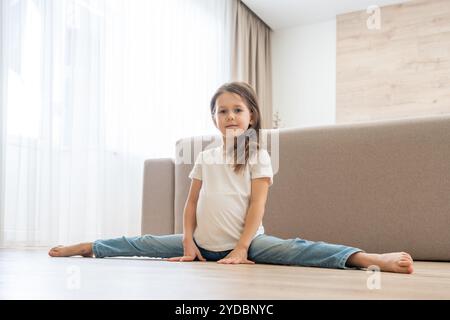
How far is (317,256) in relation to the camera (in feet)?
4.42

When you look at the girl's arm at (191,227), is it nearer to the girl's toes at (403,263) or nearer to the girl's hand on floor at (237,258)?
the girl's hand on floor at (237,258)

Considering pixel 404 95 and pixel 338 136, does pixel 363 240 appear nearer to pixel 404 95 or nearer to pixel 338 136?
pixel 338 136

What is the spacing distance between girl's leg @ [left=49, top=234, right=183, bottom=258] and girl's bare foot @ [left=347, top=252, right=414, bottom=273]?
597mm

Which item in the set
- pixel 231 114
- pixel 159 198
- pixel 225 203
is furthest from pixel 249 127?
pixel 159 198

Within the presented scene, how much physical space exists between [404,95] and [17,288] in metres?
4.62

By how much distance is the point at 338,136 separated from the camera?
6.09ft

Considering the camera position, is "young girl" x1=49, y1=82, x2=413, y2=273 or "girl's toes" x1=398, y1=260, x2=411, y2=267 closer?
"girl's toes" x1=398, y1=260, x2=411, y2=267

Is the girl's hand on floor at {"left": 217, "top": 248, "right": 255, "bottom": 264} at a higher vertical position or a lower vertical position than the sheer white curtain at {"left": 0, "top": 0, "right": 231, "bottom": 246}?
lower

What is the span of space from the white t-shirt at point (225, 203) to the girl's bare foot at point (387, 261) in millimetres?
381

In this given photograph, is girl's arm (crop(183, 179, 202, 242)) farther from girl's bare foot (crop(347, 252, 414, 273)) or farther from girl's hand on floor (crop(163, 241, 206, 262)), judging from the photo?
girl's bare foot (crop(347, 252, 414, 273))

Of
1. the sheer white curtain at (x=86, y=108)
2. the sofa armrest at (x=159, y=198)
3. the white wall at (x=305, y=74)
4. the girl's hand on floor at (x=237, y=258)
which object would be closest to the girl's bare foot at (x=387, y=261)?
the girl's hand on floor at (x=237, y=258)

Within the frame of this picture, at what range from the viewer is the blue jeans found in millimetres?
1319

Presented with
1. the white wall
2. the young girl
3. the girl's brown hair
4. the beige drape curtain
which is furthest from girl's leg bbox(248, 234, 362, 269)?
Answer: the white wall
